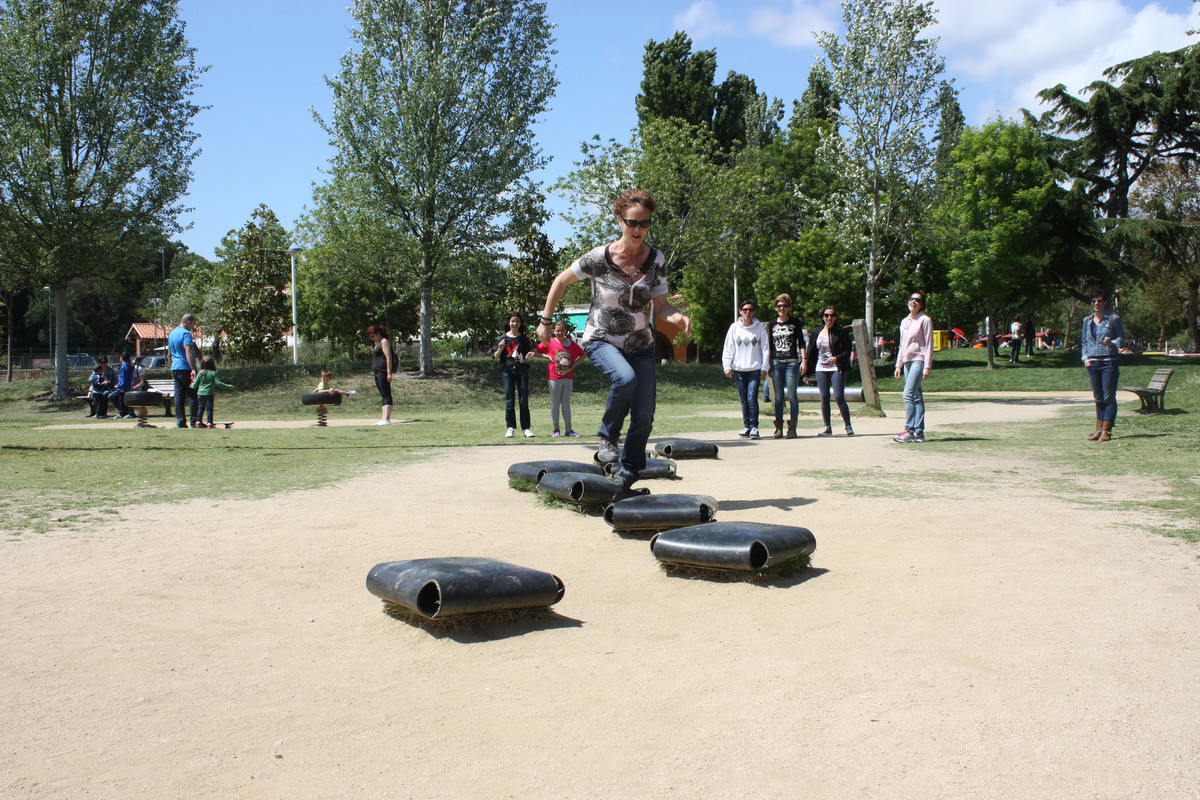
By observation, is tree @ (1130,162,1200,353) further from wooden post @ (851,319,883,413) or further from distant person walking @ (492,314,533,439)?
distant person walking @ (492,314,533,439)

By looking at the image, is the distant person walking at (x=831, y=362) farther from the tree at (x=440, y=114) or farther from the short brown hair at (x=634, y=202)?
the tree at (x=440, y=114)

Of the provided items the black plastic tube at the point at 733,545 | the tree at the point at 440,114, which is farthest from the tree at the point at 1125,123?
the black plastic tube at the point at 733,545

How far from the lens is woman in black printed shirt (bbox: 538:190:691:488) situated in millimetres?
6434

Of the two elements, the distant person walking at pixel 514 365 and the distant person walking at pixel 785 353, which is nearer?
the distant person walking at pixel 785 353

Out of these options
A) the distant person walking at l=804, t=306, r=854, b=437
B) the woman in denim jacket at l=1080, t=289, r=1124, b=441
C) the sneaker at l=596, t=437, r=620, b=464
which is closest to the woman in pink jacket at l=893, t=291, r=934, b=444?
the distant person walking at l=804, t=306, r=854, b=437

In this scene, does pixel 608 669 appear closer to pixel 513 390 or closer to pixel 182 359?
pixel 513 390

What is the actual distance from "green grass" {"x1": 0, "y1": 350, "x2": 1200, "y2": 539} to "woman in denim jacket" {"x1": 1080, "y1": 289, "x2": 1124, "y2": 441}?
37cm

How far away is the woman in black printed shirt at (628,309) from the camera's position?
6434 millimetres

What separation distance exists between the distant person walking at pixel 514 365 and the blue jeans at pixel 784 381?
3930mm

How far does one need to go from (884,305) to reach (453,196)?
88.4ft

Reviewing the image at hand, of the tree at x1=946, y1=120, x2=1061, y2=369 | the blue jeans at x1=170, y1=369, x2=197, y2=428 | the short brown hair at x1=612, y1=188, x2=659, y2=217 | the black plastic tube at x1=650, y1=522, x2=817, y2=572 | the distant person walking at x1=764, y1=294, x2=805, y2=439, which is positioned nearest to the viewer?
the black plastic tube at x1=650, y1=522, x2=817, y2=572

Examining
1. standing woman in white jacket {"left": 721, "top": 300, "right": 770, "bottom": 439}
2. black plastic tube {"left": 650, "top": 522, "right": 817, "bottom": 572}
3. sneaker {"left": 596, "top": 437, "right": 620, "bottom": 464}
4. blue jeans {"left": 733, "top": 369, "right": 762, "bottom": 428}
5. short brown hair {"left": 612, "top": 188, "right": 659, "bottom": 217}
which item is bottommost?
black plastic tube {"left": 650, "top": 522, "right": 817, "bottom": 572}

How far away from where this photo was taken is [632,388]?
6.46 meters

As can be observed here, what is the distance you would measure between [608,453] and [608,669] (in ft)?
12.1
